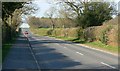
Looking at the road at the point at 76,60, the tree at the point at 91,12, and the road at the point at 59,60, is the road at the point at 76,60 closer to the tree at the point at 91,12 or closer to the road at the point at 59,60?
the road at the point at 59,60

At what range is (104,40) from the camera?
42.8 metres

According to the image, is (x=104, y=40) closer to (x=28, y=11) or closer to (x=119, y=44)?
(x=119, y=44)

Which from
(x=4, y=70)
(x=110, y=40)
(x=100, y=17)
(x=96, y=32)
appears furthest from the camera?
(x=100, y=17)

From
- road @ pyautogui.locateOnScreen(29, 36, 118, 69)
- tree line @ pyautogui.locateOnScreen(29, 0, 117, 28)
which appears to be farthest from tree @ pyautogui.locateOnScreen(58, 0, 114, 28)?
road @ pyautogui.locateOnScreen(29, 36, 118, 69)

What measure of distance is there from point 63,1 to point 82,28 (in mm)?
6294

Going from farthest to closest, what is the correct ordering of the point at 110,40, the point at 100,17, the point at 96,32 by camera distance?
the point at 100,17, the point at 96,32, the point at 110,40

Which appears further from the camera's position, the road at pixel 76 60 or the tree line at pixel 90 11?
the tree line at pixel 90 11

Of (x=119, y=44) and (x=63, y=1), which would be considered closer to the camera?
(x=119, y=44)

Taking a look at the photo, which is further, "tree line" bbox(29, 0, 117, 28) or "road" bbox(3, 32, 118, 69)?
"tree line" bbox(29, 0, 117, 28)

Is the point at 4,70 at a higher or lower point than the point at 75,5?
lower

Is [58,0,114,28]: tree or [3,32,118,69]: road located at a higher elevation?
[58,0,114,28]: tree

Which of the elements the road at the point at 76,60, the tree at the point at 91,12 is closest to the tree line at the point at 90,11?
the tree at the point at 91,12

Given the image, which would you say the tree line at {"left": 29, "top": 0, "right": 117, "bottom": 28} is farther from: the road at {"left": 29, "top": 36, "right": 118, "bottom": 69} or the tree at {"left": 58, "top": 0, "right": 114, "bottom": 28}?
the road at {"left": 29, "top": 36, "right": 118, "bottom": 69}

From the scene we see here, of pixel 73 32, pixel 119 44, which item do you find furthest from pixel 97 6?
pixel 119 44
